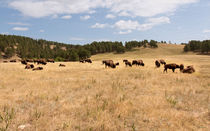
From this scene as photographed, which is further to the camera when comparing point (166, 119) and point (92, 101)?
point (92, 101)

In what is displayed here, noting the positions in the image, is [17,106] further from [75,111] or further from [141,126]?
[141,126]

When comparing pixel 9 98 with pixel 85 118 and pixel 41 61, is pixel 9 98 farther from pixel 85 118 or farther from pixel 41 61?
pixel 41 61

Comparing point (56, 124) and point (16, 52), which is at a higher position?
point (16, 52)

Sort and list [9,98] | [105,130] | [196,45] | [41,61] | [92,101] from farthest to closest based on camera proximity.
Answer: [196,45]
[41,61]
[9,98]
[92,101]
[105,130]

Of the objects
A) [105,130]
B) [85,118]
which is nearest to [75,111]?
[85,118]

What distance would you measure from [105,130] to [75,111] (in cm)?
190

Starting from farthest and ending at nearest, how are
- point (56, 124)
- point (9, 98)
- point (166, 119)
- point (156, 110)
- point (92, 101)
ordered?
point (9, 98) → point (92, 101) → point (156, 110) → point (166, 119) → point (56, 124)

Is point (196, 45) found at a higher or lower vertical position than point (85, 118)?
higher

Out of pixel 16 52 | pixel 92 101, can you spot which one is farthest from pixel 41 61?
pixel 16 52

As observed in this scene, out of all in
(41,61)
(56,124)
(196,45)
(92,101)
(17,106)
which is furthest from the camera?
(196,45)

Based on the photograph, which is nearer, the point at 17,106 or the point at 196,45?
the point at 17,106

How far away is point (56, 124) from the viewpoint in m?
4.69

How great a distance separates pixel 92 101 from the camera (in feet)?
22.5

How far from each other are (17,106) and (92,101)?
136 inches
